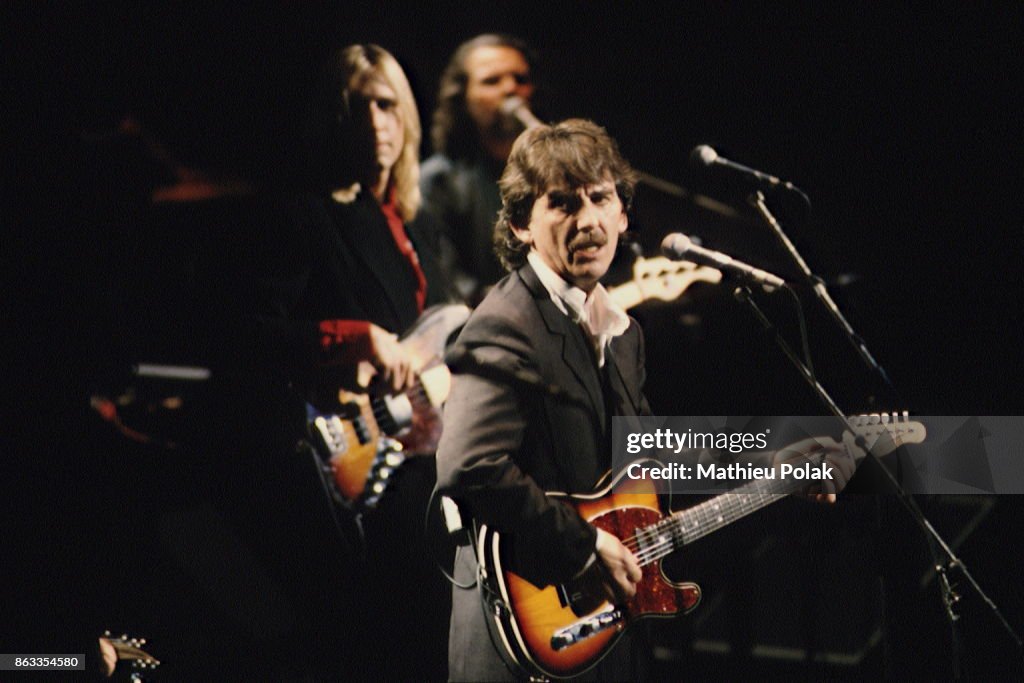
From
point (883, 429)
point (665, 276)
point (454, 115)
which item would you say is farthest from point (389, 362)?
point (883, 429)

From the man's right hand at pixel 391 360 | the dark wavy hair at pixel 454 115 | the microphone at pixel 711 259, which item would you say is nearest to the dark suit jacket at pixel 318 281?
the man's right hand at pixel 391 360

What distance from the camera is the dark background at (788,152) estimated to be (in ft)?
11.1

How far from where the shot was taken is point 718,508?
2965mm

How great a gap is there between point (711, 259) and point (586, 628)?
1071 mm

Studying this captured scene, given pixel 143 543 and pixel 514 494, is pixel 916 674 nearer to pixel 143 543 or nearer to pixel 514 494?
pixel 514 494

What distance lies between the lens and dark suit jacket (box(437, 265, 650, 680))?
105 inches

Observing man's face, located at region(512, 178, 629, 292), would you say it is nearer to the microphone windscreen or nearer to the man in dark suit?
the man in dark suit

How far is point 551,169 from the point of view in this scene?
3.03 meters

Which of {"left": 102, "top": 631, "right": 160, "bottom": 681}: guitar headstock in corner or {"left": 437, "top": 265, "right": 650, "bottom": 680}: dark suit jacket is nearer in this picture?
{"left": 437, "top": 265, "right": 650, "bottom": 680}: dark suit jacket

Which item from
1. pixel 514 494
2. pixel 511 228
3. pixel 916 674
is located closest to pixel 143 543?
pixel 514 494

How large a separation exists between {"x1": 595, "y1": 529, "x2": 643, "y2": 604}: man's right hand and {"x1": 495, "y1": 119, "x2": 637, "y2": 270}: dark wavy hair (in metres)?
0.92

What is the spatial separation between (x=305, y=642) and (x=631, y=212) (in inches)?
68.5

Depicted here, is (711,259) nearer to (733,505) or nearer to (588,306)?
(588,306)

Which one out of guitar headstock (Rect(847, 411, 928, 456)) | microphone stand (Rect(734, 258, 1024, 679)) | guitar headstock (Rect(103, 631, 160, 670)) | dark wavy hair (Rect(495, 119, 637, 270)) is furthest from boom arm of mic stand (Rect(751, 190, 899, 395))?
guitar headstock (Rect(103, 631, 160, 670))
